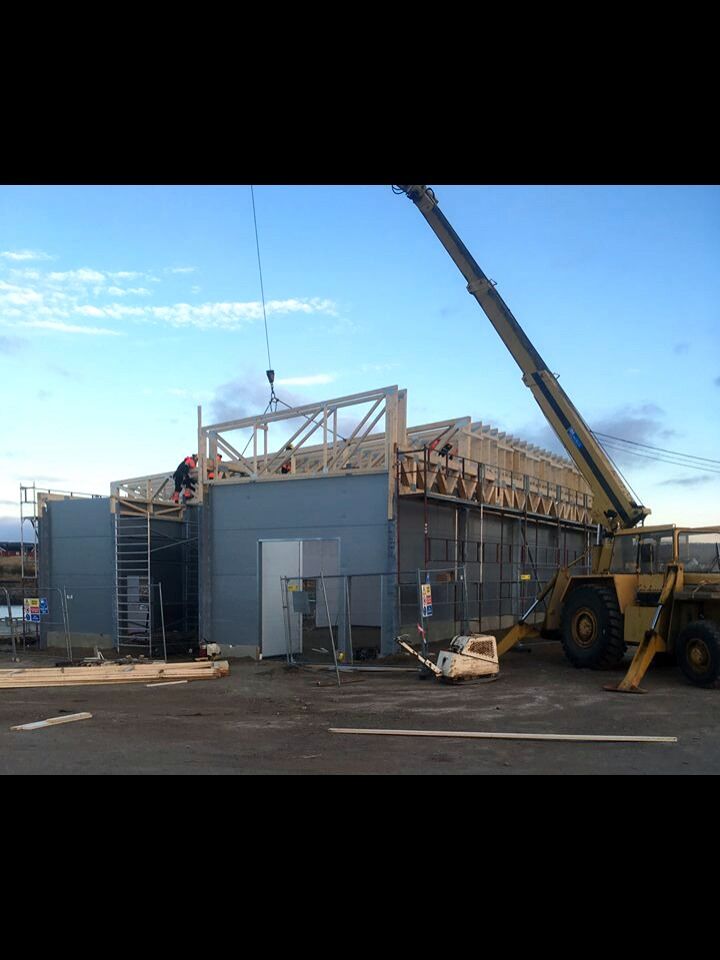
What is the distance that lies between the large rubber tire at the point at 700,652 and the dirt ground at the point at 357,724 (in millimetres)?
302

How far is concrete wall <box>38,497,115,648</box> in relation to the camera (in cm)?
2334

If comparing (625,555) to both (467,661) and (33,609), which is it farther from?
(33,609)

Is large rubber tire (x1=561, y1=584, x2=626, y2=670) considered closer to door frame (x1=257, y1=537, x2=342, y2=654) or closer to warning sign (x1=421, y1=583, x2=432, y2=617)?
warning sign (x1=421, y1=583, x2=432, y2=617)

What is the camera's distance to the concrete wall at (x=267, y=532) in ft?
58.2

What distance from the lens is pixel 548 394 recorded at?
Result: 18.0 m

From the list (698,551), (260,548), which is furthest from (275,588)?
(698,551)

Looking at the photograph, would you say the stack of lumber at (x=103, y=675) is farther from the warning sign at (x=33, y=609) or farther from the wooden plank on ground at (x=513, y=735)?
the wooden plank on ground at (x=513, y=735)

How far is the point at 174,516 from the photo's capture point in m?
24.0

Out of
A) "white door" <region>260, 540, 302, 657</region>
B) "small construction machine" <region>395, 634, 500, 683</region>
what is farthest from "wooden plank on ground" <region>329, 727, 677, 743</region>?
"white door" <region>260, 540, 302, 657</region>

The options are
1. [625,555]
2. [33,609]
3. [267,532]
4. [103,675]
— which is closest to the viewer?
[103,675]

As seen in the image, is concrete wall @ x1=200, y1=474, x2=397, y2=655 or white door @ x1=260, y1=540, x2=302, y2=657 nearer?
concrete wall @ x1=200, y1=474, x2=397, y2=655

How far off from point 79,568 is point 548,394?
47.7ft

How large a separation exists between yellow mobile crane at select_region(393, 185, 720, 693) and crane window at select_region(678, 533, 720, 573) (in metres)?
0.02
